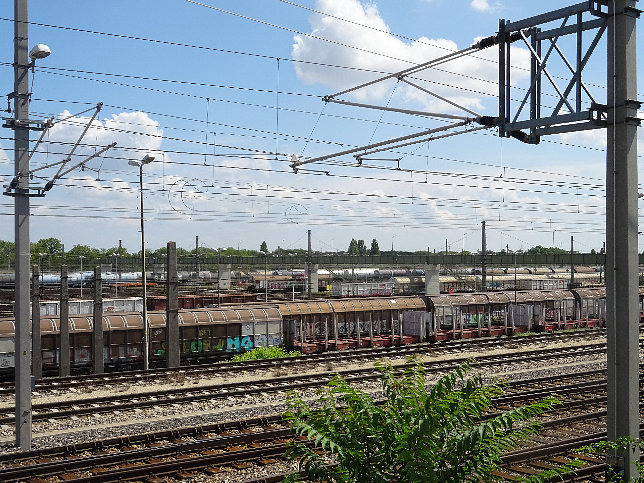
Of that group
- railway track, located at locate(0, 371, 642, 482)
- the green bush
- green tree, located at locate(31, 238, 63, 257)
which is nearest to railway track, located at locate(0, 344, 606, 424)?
railway track, located at locate(0, 371, 642, 482)

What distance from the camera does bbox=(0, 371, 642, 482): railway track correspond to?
11938 mm

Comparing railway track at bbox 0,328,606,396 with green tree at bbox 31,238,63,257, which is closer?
railway track at bbox 0,328,606,396

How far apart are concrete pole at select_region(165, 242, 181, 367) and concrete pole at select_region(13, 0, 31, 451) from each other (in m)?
11.0

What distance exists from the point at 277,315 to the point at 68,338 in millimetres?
10640

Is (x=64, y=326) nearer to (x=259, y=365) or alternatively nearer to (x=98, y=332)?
(x=98, y=332)

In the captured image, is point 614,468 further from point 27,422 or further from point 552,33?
point 27,422

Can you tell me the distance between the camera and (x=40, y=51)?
12992 millimetres

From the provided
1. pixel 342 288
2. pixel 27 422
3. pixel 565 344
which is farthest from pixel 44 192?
pixel 342 288

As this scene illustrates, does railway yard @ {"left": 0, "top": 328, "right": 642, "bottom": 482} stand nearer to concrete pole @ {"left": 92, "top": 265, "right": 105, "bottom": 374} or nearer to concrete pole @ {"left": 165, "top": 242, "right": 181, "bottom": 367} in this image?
concrete pole @ {"left": 165, "top": 242, "right": 181, "bottom": 367}

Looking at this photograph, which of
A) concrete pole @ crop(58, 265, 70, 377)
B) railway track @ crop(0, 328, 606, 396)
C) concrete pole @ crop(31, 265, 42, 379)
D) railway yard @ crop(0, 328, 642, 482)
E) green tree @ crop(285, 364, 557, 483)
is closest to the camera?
green tree @ crop(285, 364, 557, 483)

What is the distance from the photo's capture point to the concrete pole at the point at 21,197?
1403 centimetres

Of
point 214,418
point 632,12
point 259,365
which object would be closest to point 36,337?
point 259,365

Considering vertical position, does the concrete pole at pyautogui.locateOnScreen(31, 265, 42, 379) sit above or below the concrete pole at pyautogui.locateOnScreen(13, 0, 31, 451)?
below

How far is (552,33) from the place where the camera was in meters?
9.26
